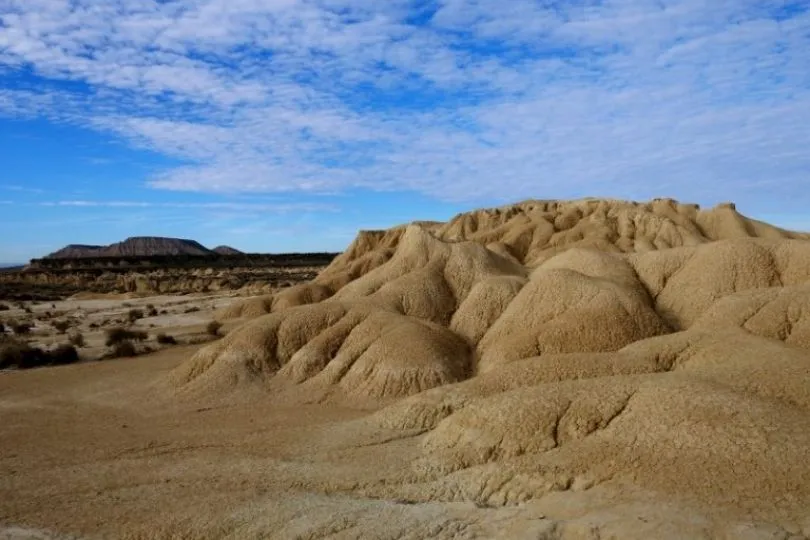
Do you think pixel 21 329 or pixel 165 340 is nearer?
pixel 165 340

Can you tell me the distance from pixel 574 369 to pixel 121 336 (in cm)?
2268

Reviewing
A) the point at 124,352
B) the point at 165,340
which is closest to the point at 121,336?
the point at 165,340

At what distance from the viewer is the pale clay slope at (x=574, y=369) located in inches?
390

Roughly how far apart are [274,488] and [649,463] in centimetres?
560

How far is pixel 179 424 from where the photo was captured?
1656cm

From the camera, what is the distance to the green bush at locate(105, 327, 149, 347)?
30584 mm

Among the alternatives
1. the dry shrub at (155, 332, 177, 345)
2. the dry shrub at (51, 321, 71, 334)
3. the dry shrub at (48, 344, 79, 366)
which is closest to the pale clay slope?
the dry shrub at (155, 332, 177, 345)

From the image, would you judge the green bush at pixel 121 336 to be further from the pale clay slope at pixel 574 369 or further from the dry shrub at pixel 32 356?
the pale clay slope at pixel 574 369

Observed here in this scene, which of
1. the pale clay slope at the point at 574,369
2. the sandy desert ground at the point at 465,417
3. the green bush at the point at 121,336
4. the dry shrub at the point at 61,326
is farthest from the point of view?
the dry shrub at the point at 61,326

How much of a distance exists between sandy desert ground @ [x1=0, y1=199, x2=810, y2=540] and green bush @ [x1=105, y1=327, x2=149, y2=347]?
15.1ft

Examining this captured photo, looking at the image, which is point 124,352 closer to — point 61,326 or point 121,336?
point 121,336

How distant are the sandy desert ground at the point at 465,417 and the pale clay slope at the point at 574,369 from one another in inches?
1.7

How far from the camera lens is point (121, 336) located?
31062mm

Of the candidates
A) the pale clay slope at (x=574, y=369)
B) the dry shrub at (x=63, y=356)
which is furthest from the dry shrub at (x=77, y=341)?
the pale clay slope at (x=574, y=369)
